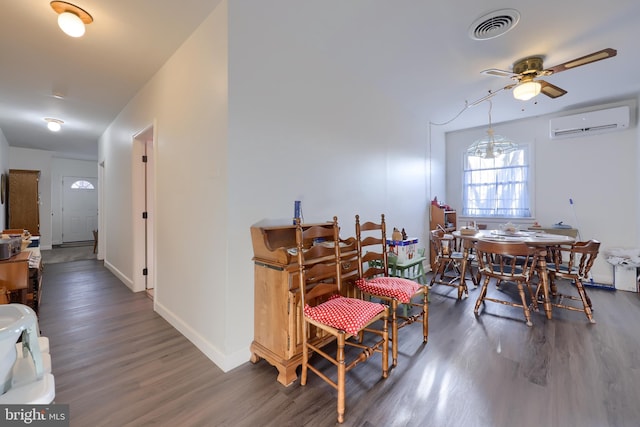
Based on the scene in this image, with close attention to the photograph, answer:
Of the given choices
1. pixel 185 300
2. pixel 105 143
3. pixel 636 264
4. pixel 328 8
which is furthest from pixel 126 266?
pixel 636 264

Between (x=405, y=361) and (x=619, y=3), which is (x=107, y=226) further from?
(x=619, y=3)

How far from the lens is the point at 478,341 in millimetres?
2383

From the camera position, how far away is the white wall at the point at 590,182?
13.0 feet

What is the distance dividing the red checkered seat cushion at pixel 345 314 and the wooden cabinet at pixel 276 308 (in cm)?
17

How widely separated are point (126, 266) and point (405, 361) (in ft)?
13.3

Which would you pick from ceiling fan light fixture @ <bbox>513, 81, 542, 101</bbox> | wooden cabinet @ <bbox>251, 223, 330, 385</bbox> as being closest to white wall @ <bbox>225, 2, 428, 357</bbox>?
wooden cabinet @ <bbox>251, 223, 330, 385</bbox>

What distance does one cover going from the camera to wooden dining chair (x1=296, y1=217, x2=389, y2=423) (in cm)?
164

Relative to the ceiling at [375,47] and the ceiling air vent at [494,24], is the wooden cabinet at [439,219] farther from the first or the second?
the ceiling air vent at [494,24]

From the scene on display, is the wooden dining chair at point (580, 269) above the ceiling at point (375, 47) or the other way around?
the other way around

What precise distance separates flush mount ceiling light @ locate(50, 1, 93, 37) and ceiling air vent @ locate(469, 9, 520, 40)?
3.09m

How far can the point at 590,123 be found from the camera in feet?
13.3

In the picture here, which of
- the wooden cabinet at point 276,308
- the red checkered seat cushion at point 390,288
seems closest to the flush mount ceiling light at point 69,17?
the wooden cabinet at point 276,308

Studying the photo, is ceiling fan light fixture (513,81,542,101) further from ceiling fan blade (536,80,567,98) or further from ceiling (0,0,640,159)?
ceiling (0,0,640,159)

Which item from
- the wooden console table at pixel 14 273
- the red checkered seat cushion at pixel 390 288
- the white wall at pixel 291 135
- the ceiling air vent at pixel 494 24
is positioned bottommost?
the red checkered seat cushion at pixel 390 288
